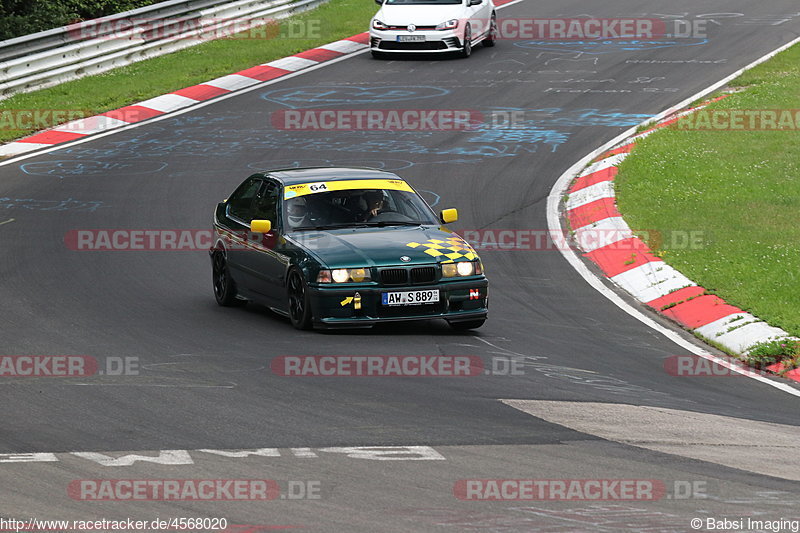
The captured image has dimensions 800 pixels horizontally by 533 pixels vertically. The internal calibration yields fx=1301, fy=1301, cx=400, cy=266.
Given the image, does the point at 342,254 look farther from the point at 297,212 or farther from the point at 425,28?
the point at 425,28

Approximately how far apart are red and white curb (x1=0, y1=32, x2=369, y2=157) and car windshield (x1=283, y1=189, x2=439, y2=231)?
10.2m

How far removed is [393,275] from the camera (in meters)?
11.8

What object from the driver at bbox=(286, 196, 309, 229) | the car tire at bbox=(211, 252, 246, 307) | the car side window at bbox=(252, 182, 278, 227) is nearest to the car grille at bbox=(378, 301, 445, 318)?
the driver at bbox=(286, 196, 309, 229)

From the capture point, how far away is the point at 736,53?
28.2 m

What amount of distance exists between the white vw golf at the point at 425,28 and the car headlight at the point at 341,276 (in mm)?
17040

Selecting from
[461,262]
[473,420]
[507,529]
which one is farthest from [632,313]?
[507,529]

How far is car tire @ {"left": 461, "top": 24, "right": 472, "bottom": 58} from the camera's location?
2837 centimetres

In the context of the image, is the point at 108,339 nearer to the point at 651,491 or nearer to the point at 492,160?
the point at 651,491

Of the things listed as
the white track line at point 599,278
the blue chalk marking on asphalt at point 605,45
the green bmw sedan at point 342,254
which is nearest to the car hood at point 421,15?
the blue chalk marking on asphalt at point 605,45

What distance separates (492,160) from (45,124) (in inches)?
322

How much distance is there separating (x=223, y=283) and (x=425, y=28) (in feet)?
50.9

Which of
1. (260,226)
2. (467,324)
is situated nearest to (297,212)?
(260,226)

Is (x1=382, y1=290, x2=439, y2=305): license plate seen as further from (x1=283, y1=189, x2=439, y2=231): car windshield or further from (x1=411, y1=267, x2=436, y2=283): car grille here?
(x1=283, y1=189, x2=439, y2=231): car windshield

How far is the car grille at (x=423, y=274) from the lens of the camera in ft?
38.9
